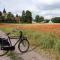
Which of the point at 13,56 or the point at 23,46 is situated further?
the point at 23,46

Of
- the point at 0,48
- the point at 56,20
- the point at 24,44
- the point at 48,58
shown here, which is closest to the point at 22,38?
the point at 24,44

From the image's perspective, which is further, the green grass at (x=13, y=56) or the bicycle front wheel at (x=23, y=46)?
the bicycle front wheel at (x=23, y=46)

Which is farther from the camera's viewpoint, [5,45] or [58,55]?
[5,45]

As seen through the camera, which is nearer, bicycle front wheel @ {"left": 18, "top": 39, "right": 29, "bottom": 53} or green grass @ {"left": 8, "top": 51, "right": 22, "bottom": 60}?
green grass @ {"left": 8, "top": 51, "right": 22, "bottom": 60}

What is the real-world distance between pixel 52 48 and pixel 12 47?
226cm

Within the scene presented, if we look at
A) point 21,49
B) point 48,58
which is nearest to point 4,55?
point 21,49

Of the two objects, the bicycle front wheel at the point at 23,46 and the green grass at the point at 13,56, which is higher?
the bicycle front wheel at the point at 23,46

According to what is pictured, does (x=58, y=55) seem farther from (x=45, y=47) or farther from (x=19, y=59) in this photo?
(x=45, y=47)

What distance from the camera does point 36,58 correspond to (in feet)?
35.8

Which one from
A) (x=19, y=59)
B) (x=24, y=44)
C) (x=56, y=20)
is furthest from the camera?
(x=56, y=20)

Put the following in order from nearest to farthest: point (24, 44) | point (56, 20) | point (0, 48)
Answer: point (0, 48) < point (24, 44) < point (56, 20)

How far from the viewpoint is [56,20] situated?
3125 inches

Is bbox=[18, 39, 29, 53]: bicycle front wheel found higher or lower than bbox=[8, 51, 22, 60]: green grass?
higher

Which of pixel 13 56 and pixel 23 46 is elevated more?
pixel 23 46
